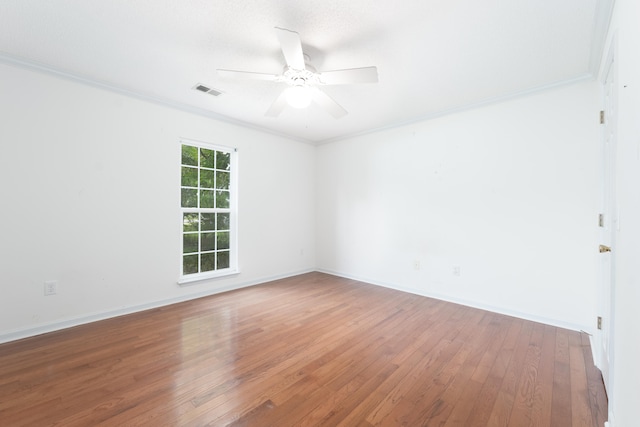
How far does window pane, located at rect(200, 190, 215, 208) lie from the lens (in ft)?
12.2

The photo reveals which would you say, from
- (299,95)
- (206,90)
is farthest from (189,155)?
(299,95)

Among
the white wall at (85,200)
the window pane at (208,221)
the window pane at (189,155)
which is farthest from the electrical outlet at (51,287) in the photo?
the window pane at (189,155)

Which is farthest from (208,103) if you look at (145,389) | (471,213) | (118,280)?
(471,213)

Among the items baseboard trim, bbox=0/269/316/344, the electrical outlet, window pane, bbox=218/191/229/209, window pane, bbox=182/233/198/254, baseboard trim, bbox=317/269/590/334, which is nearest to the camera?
baseboard trim, bbox=0/269/316/344

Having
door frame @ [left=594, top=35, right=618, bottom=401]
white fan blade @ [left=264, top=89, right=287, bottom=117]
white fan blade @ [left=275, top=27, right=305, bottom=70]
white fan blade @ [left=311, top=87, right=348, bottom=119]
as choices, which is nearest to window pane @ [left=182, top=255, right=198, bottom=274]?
white fan blade @ [left=264, top=89, right=287, bottom=117]

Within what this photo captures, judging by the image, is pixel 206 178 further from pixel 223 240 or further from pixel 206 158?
pixel 223 240

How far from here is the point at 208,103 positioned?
10.8 feet

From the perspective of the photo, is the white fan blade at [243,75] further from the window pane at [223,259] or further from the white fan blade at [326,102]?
the window pane at [223,259]

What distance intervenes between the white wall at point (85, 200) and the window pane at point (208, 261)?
210mm

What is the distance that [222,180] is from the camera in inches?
155

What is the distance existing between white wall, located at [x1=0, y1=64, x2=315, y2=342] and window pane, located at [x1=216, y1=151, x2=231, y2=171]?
0.20 metres

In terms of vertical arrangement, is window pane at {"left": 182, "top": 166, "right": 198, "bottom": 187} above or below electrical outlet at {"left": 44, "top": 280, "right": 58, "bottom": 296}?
above

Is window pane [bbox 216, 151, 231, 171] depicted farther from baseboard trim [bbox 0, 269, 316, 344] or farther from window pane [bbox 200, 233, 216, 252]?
baseboard trim [bbox 0, 269, 316, 344]

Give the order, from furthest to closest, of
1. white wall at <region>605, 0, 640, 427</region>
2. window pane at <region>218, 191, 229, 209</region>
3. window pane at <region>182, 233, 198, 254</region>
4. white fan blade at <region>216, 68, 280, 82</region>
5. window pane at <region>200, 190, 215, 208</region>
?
window pane at <region>218, 191, 229, 209</region>
window pane at <region>200, 190, 215, 208</region>
window pane at <region>182, 233, 198, 254</region>
white fan blade at <region>216, 68, 280, 82</region>
white wall at <region>605, 0, 640, 427</region>
